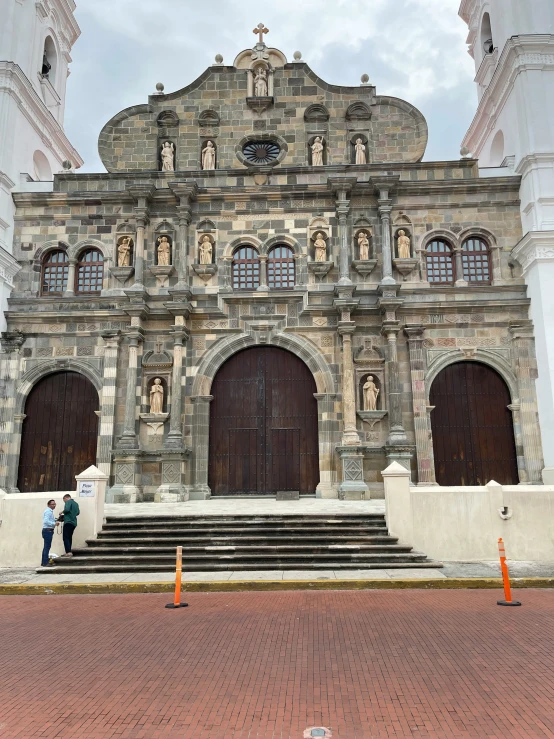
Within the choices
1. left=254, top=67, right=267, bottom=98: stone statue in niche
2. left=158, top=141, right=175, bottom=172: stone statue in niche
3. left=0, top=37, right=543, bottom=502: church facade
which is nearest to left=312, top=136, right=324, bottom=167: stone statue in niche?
left=0, top=37, right=543, bottom=502: church facade

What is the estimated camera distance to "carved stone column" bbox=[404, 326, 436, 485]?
60.1 ft

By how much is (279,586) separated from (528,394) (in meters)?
12.3

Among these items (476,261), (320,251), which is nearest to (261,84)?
(320,251)

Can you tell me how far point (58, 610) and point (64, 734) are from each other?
468cm

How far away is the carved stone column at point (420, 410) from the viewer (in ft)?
60.1

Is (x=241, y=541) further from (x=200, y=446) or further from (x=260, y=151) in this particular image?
(x=260, y=151)

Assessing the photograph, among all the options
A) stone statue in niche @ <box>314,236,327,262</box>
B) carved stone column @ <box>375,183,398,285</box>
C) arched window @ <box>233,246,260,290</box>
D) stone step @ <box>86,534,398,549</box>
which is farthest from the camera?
arched window @ <box>233,246,260,290</box>

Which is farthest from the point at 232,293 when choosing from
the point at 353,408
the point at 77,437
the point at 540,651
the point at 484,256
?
the point at 540,651

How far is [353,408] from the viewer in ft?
61.6

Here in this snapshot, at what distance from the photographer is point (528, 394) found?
1878 centimetres

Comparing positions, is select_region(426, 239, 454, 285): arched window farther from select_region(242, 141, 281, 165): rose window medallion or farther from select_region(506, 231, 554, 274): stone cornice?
select_region(242, 141, 281, 165): rose window medallion

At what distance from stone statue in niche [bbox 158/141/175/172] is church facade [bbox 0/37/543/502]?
0.28 ft

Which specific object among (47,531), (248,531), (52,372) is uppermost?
(52,372)

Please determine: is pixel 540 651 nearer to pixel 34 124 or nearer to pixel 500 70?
pixel 500 70
